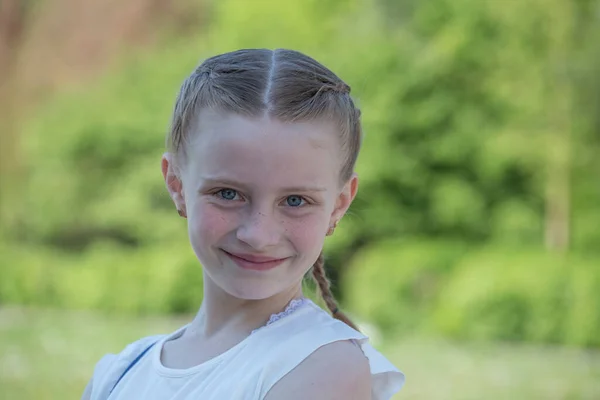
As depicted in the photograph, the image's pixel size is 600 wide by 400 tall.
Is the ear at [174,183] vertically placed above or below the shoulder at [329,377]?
above

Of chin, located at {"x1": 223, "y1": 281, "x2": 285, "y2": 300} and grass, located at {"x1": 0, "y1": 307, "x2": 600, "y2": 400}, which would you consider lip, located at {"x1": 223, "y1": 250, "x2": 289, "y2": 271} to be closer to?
chin, located at {"x1": 223, "y1": 281, "x2": 285, "y2": 300}

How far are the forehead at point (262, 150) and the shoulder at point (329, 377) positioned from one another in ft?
0.67

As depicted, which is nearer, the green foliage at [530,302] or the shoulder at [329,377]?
the shoulder at [329,377]

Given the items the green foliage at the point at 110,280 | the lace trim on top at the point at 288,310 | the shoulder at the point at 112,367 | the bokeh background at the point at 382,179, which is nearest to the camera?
the lace trim on top at the point at 288,310

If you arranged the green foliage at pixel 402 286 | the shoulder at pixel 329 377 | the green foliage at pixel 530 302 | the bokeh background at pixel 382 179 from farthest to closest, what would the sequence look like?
1. the green foliage at pixel 402 286
2. the bokeh background at pixel 382 179
3. the green foliage at pixel 530 302
4. the shoulder at pixel 329 377

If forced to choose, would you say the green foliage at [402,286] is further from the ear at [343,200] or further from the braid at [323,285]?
the ear at [343,200]

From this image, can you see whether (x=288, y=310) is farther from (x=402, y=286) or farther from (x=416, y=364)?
(x=402, y=286)

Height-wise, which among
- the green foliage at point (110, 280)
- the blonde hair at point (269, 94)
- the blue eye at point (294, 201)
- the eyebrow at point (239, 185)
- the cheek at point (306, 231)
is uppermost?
the blonde hair at point (269, 94)

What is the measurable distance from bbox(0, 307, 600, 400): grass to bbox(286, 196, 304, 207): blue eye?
5.61 metres

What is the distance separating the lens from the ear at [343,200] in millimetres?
1166

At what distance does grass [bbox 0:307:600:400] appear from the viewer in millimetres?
6707

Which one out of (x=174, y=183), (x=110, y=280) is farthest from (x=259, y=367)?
(x=110, y=280)

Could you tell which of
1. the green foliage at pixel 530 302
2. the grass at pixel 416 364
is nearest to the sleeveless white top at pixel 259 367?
the grass at pixel 416 364

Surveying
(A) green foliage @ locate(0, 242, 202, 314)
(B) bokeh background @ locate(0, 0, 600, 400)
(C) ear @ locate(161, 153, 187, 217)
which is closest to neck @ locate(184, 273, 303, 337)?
(C) ear @ locate(161, 153, 187, 217)
